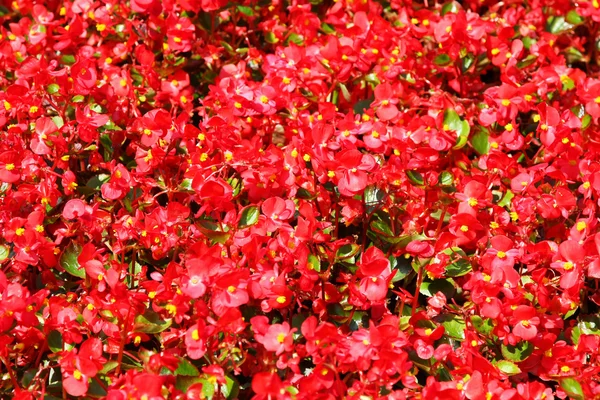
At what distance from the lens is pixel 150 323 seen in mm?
1637

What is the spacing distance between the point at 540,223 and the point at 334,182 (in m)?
0.53

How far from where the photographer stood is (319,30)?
2.54 meters

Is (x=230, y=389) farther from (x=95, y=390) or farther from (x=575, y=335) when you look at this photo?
(x=575, y=335)

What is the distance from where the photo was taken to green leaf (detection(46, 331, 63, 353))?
164 cm

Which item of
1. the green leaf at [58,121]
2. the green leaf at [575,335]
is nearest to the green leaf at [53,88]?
the green leaf at [58,121]

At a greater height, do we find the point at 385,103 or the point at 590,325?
the point at 385,103

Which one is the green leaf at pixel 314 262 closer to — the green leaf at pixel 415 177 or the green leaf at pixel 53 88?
the green leaf at pixel 415 177

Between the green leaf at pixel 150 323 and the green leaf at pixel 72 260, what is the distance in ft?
0.72

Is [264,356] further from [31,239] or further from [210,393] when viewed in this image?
[31,239]

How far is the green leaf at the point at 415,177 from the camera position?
6.30 feet

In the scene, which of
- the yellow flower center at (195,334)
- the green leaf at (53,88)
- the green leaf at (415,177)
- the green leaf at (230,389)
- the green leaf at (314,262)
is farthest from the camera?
the green leaf at (53,88)

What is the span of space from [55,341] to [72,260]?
0.72 ft

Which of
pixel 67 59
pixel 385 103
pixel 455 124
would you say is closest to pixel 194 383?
pixel 385 103

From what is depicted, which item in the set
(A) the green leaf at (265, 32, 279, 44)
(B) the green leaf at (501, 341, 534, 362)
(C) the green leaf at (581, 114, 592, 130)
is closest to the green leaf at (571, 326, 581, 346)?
(B) the green leaf at (501, 341, 534, 362)
